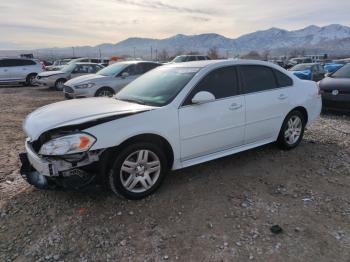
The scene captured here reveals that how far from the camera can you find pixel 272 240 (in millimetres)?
3293

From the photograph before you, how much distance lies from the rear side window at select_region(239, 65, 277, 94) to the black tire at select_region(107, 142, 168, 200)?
177cm

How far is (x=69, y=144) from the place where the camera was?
11.7 ft

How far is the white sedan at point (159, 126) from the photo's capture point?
3670 millimetres

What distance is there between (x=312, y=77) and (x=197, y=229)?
14948mm

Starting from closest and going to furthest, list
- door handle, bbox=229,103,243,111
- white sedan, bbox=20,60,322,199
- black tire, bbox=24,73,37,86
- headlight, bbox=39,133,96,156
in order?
headlight, bbox=39,133,96,156
white sedan, bbox=20,60,322,199
door handle, bbox=229,103,243,111
black tire, bbox=24,73,37,86

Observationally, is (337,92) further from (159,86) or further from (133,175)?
(133,175)

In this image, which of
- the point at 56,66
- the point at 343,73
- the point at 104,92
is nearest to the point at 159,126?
the point at 343,73

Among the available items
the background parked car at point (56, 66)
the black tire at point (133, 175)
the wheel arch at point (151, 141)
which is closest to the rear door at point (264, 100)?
the wheel arch at point (151, 141)

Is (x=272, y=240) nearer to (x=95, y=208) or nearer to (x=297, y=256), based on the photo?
(x=297, y=256)

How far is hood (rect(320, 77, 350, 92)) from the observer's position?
8.41m

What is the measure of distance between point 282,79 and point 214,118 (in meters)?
1.80

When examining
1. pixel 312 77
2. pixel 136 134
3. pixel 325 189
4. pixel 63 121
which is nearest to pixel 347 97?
pixel 325 189

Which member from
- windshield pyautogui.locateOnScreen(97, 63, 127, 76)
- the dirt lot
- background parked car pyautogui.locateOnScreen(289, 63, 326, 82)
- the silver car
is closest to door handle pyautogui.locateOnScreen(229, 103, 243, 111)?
the dirt lot

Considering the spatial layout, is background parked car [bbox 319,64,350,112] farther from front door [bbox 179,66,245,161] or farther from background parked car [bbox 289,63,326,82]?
background parked car [bbox 289,63,326,82]
